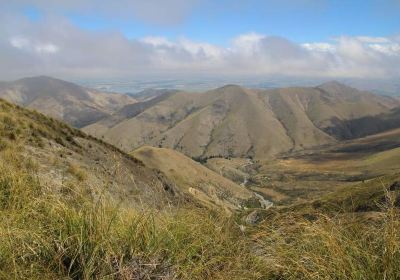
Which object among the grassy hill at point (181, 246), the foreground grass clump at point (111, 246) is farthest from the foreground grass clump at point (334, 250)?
the foreground grass clump at point (111, 246)

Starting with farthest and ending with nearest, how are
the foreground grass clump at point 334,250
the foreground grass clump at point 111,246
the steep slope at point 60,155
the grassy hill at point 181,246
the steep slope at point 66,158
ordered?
1. the steep slope at point 60,155
2. the steep slope at point 66,158
3. the foreground grass clump at point 111,246
4. the grassy hill at point 181,246
5. the foreground grass clump at point 334,250

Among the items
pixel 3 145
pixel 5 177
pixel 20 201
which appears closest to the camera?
pixel 20 201

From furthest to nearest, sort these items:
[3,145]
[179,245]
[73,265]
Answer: [3,145]
[179,245]
[73,265]

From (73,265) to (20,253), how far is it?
0.63 meters

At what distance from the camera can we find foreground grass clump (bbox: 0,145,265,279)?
208 inches

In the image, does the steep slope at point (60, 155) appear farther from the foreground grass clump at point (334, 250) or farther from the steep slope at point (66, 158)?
the foreground grass clump at point (334, 250)

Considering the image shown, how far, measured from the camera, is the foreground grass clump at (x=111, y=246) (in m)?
5.29

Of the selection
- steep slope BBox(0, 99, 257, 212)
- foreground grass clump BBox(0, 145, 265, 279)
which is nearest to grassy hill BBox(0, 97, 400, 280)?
foreground grass clump BBox(0, 145, 265, 279)

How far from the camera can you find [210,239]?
21.1 feet

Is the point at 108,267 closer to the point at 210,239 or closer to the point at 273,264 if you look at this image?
the point at 210,239

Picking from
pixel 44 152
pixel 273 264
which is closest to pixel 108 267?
pixel 273 264

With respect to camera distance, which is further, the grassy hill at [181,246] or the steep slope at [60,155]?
the steep slope at [60,155]

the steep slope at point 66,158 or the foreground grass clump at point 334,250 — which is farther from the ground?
the foreground grass clump at point 334,250

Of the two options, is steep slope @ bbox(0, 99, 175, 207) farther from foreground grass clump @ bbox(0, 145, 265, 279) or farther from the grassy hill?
the grassy hill
